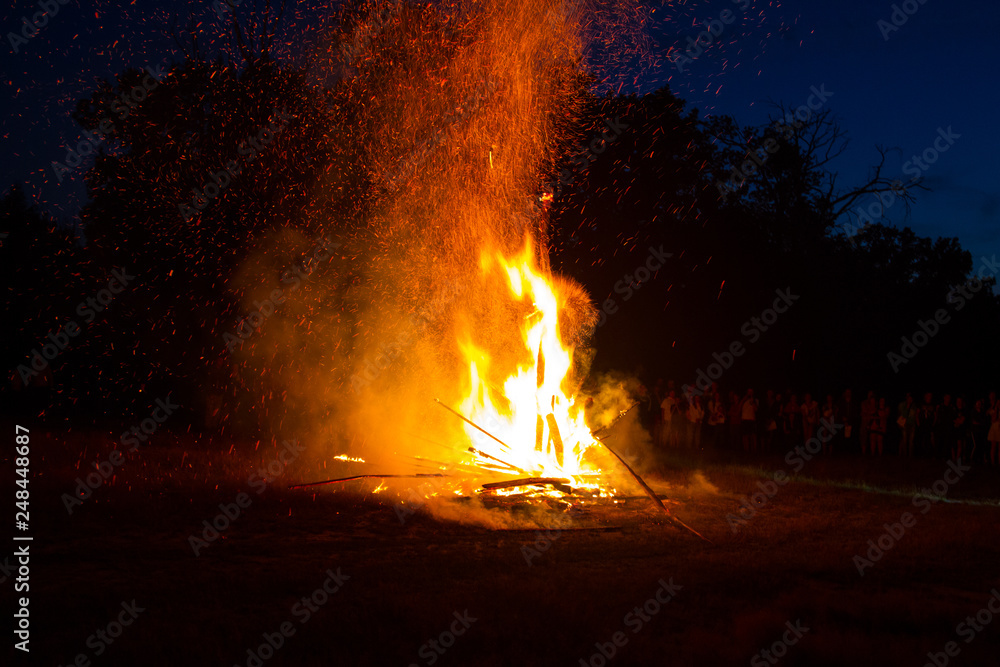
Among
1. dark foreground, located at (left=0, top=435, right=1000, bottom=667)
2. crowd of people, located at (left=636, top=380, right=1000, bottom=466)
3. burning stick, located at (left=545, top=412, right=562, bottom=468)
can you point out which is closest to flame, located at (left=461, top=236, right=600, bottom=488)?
burning stick, located at (left=545, top=412, right=562, bottom=468)

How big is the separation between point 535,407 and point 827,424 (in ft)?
27.2

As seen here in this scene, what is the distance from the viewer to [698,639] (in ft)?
14.8

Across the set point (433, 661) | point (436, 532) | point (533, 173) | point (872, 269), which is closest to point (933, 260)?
point (872, 269)

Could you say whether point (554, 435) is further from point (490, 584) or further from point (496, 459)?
point (490, 584)

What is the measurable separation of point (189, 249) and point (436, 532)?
10.7m

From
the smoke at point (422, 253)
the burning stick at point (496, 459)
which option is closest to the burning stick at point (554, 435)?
the burning stick at point (496, 459)

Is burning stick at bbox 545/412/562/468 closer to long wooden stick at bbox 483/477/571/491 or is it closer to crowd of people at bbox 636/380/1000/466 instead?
long wooden stick at bbox 483/477/571/491

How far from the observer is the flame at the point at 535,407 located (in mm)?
9984

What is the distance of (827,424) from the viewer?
1536cm

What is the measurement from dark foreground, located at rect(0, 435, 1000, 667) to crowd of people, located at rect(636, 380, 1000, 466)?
5.77m

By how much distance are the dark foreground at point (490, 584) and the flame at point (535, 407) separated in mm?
1346

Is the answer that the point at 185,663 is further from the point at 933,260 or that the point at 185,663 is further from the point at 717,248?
the point at 933,260

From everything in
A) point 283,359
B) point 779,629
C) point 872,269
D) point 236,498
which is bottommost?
point 779,629

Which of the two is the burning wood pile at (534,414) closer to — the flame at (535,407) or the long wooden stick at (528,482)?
the flame at (535,407)
